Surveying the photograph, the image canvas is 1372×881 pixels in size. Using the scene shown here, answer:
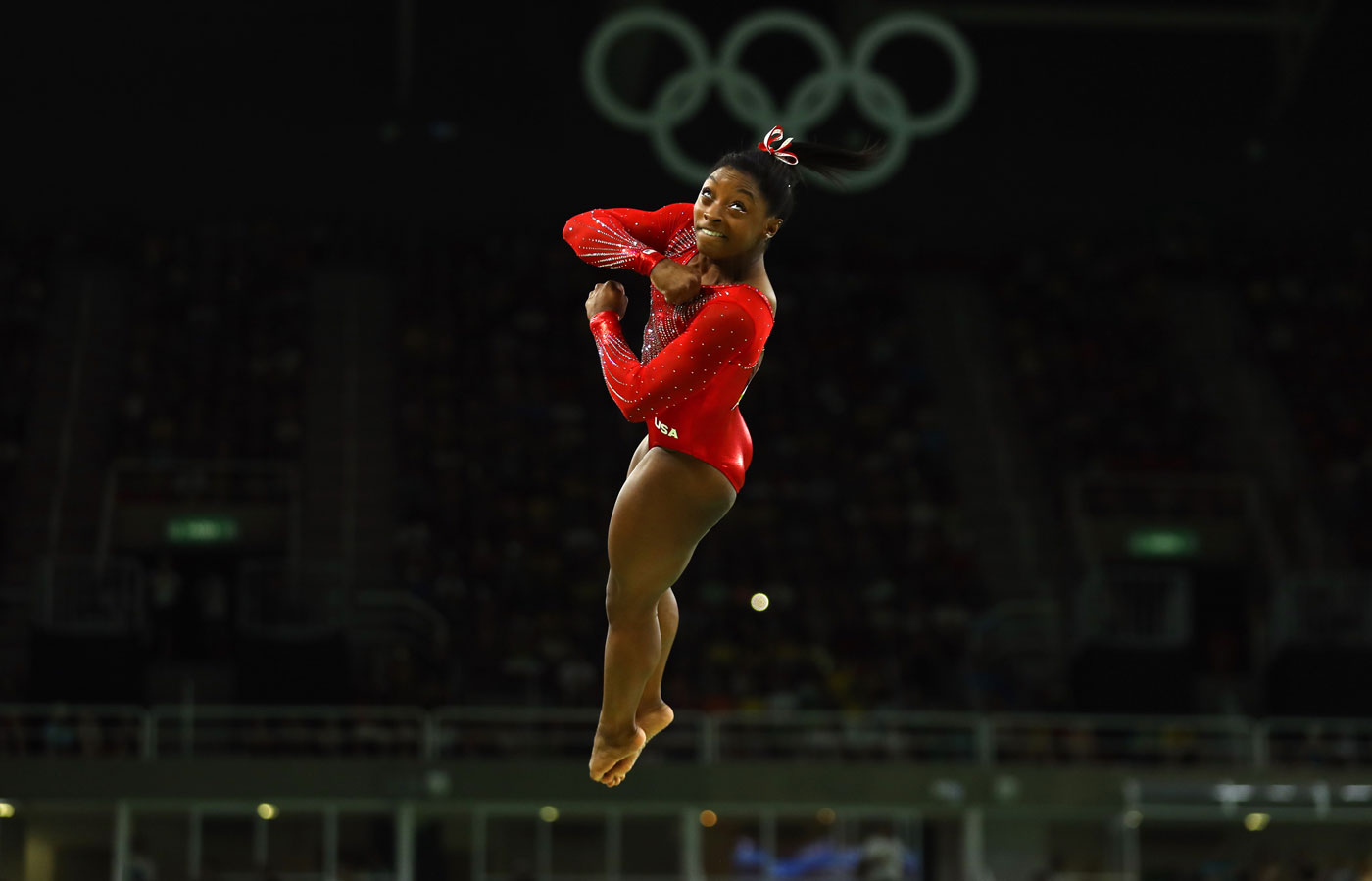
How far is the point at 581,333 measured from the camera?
25.0 metres

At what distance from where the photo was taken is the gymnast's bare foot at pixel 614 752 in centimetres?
447

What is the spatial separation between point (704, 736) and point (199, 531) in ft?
21.0

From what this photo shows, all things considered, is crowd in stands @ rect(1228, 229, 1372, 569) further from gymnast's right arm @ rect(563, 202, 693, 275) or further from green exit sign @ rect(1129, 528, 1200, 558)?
gymnast's right arm @ rect(563, 202, 693, 275)

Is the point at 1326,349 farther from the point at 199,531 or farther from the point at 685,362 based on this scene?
the point at 685,362

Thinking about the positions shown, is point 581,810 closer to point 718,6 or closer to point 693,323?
point 718,6

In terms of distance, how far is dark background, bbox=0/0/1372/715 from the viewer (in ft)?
68.5

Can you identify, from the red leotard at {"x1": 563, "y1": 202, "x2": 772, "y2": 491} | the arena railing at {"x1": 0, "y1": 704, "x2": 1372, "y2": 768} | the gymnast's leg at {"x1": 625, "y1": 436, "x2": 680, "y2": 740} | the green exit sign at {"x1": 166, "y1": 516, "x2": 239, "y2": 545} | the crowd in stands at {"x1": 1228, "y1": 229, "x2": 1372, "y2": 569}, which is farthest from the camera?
the crowd in stands at {"x1": 1228, "y1": 229, "x2": 1372, "y2": 569}

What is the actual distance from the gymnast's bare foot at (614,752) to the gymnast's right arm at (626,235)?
3.39 ft

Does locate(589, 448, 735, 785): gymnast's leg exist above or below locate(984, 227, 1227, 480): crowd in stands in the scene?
below

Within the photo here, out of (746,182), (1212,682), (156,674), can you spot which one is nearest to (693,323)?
(746,182)

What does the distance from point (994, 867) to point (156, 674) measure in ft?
29.8

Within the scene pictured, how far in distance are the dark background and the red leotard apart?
15.7 meters

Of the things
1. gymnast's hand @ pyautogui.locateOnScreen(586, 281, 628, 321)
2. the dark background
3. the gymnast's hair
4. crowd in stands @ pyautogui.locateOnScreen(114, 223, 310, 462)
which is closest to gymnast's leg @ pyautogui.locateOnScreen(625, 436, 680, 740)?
A: gymnast's hand @ pyautogui.locateOnScreen(586, 281, 628, 321)

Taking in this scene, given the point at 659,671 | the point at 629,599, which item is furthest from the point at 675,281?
the point at 659,671
